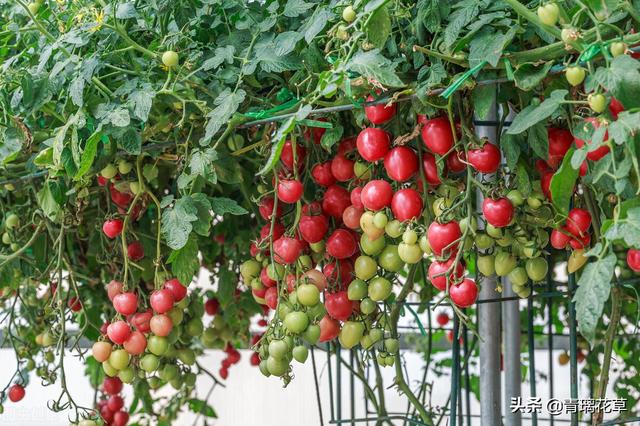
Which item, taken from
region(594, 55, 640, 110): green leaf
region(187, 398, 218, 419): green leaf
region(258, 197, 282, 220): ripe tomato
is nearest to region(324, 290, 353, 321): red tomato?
region(258, 197, 282, 220): ripe tomato

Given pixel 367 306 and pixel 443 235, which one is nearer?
pixel 443 235

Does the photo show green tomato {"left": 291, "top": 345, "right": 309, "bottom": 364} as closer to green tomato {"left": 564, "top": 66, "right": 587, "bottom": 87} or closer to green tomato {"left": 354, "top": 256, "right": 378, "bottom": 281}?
A: green tomato {"left": 354, "top": 256, "right": 378, "bottom": 281}

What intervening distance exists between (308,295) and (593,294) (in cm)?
36

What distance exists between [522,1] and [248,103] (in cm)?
33

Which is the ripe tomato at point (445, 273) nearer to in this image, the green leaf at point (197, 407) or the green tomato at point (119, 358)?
the green tomato at point (119, 358)

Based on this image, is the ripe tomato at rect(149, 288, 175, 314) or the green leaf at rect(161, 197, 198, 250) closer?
the green leaf at rect(161, 197, 198, 250)

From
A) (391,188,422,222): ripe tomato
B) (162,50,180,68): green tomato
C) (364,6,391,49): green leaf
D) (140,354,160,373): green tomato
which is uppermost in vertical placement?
(162,50,180,68): green tomato

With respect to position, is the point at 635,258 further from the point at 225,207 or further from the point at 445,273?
the point at 225,207

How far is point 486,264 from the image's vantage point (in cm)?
89

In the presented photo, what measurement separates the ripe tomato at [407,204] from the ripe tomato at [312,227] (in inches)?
5.3

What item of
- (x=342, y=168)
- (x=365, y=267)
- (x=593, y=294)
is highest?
(x=342, y=168)

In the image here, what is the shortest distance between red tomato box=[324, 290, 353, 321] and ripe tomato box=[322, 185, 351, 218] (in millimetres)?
95

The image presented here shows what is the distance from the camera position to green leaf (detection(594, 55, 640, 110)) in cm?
62

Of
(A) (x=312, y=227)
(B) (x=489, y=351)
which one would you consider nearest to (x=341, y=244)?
(A) (x=312, y=227)
